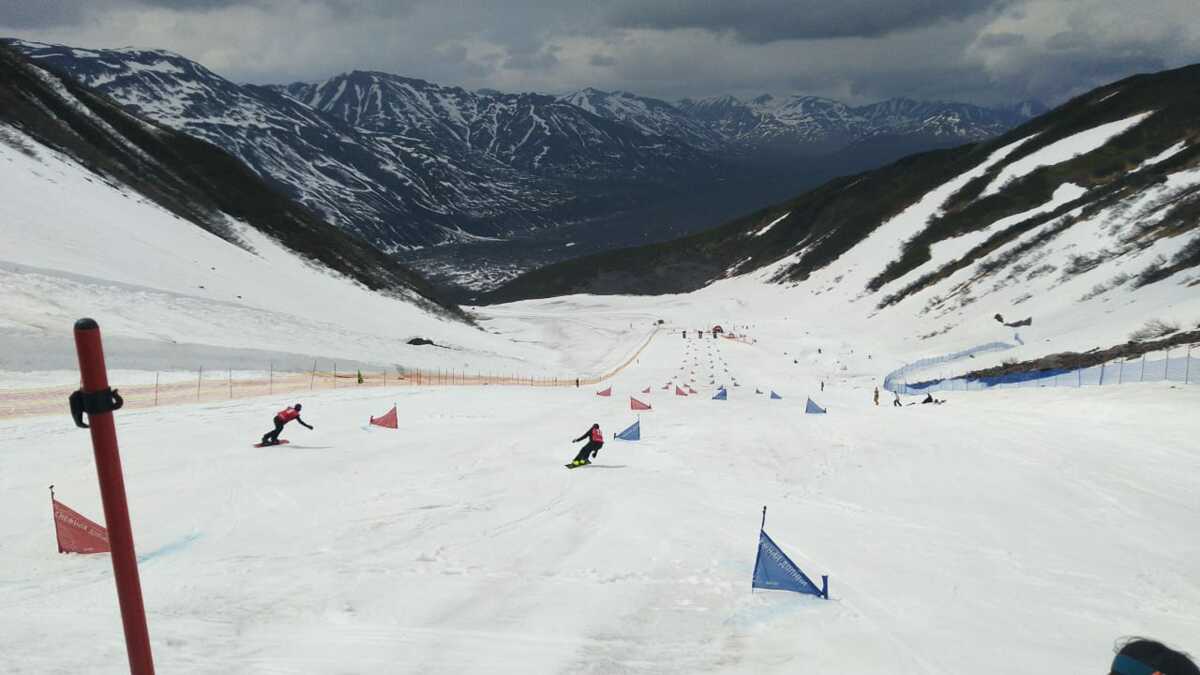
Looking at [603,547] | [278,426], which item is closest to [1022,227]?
[278,426]

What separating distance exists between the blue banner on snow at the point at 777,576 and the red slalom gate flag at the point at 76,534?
27.9ft

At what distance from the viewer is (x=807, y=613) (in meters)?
9.20

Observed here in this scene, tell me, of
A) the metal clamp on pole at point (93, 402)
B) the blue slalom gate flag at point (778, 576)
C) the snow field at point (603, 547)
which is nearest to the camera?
the metal clamp on pole at point (93, 402)

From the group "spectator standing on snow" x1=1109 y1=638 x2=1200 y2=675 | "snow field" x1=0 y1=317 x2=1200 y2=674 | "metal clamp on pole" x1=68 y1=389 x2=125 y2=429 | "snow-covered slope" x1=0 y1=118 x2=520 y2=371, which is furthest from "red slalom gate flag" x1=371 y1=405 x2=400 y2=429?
"spectator standing on snow" x1=1109 y1=638 x2=1200 y2=675

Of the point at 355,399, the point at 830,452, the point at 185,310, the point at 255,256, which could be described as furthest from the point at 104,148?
the point at 830,452

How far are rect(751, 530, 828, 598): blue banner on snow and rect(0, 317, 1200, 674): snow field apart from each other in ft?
0.64

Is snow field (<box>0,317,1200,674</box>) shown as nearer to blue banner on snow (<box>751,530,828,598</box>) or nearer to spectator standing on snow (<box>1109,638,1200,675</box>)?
blue banner on snow (<box>751,530,828,598</box>)

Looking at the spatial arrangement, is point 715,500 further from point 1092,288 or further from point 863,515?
point 1092,288

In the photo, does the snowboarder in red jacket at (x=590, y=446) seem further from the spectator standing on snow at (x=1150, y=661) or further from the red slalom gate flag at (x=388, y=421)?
the spectator standing on snow at (x=1150, y=661)

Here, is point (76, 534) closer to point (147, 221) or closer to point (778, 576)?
point (778, 576)

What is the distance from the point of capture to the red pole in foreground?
4086 millimetres

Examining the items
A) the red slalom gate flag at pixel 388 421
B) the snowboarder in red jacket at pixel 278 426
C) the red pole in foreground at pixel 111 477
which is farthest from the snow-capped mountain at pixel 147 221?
the red pole in foreground at pixel 111 477

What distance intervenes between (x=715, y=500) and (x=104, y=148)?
285ft

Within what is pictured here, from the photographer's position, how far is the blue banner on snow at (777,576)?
9633 millimetres
